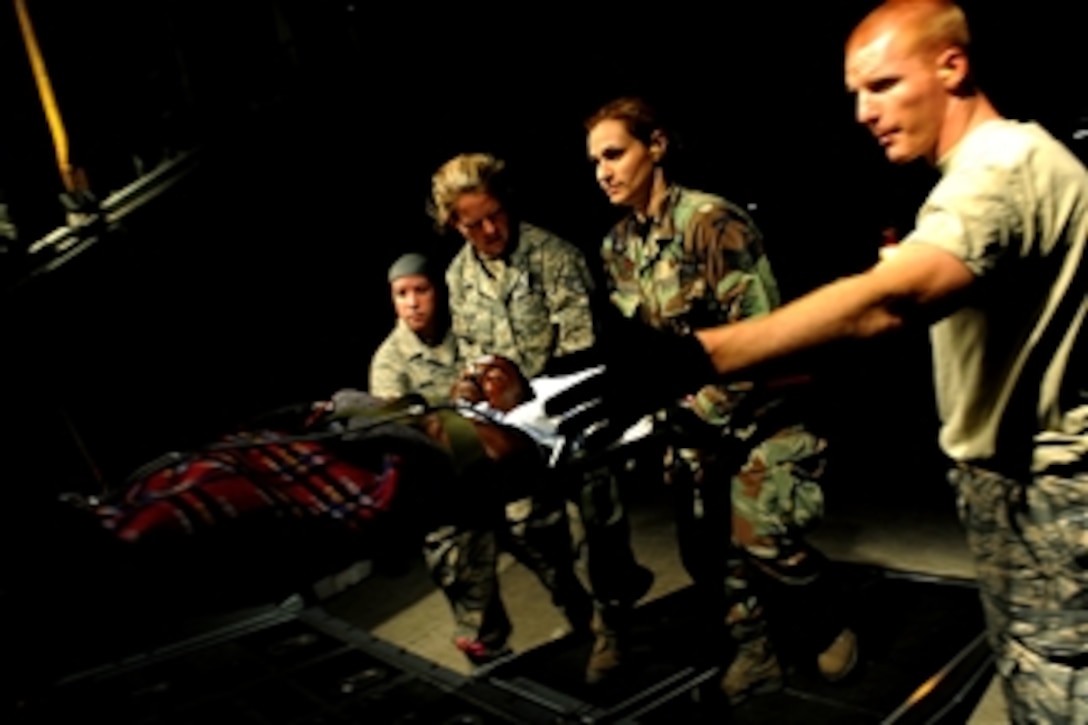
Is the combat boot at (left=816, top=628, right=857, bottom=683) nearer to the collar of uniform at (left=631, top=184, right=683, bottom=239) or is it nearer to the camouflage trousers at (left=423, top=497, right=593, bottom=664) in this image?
the camouflage trousers at (left=423, top=497, right=593, bottom=664)

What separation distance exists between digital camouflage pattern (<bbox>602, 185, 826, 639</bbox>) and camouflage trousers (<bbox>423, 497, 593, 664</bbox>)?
101 cm

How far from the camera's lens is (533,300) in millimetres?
4004

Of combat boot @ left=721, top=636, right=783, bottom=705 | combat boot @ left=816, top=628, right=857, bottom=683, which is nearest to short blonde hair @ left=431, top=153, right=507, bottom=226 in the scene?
combat boot @ left=721, top=636, right=783, bottom=705

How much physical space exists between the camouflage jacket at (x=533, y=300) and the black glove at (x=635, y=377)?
85.5 inches

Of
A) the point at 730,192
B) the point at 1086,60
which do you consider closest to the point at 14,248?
the point at 730,192

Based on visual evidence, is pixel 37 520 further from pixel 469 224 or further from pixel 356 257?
pixel 356 257

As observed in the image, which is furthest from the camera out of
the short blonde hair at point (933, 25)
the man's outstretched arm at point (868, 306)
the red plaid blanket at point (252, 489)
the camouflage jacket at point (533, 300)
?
the camouflage jacket at point (533, 300)

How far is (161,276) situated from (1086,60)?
916cm

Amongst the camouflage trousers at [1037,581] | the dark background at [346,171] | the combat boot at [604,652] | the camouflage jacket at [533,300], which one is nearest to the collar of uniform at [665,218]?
the camouflage jacket at [533,300]

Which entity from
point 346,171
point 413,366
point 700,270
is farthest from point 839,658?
point 346,171

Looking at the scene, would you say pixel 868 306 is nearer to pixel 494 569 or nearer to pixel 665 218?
pixel 665 218

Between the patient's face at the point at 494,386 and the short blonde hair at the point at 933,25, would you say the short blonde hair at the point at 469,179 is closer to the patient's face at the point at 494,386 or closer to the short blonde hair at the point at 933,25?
the patient's face at the point at 494,386

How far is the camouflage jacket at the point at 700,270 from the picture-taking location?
3.20 meters

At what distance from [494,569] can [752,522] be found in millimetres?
1672
